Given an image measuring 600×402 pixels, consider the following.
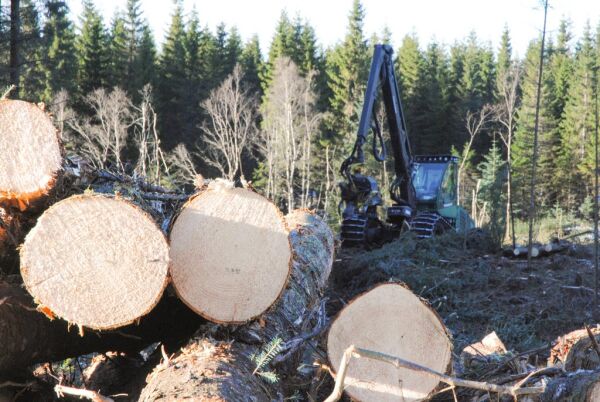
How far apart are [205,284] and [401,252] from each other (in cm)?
805

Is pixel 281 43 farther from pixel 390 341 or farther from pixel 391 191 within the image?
pixel 390 341

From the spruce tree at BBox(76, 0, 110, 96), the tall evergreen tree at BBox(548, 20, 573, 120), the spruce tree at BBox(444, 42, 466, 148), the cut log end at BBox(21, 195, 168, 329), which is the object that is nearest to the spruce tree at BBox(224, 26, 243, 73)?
the spruce tree at BBox(76, 0, 110, 96)

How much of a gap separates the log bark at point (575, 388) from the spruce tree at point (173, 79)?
37320 millimetres

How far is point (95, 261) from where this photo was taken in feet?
8.54

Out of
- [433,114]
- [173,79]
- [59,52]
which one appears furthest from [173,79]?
[433,114]

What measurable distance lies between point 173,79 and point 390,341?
3940 cm

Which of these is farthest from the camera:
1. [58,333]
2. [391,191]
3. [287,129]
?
[287,129]

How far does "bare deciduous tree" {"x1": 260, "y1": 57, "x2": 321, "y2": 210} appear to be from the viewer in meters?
29.3

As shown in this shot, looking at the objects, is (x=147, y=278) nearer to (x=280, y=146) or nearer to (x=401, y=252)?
(x=401, y=252)

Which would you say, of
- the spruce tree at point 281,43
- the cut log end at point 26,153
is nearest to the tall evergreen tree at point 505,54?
the spruce tree at point 281,43

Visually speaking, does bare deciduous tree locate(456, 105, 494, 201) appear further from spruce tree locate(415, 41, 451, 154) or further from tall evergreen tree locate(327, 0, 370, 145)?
tall evergreen tree locate(327, 0, 370, 145)

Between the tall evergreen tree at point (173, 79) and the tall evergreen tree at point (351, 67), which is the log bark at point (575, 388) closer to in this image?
the tall evergreen tree at point (351, 67)

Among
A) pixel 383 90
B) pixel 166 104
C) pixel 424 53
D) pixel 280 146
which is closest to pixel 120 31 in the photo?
pixel 166 104

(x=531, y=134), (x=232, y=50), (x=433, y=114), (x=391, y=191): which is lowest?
(x=391, y=191)
